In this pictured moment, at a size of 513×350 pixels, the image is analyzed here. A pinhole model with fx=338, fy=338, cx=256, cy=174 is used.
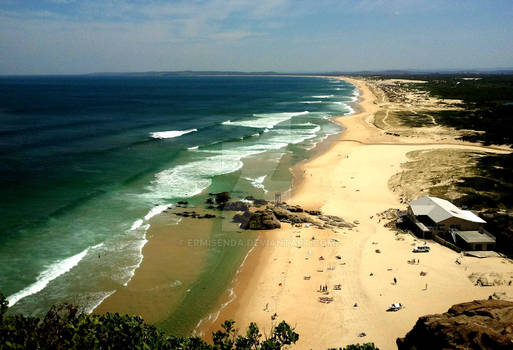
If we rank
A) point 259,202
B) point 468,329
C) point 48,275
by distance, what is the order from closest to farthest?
point 468,329, point 48,275, point 259,202

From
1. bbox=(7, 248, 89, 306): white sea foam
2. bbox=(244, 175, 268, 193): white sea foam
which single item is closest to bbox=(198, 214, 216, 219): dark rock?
bbox=(244, 175, 268, 193): white sea foam

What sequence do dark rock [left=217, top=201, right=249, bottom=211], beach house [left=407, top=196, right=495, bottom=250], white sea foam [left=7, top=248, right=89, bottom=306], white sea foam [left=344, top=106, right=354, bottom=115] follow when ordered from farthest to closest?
white sea foam [left=344, top=106, right=354, bottom=115] < dark rock [left=217, top=201, right=249, bottom=211] < beach house [left=407, top=196, right=495, bottom=250] < white sea foam [left=7, top=248, right=89, bottom=306]

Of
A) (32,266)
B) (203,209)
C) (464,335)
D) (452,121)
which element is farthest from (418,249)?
(452,121)

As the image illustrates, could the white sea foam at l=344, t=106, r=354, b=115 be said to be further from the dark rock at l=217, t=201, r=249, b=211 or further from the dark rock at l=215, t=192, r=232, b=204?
the dark rock at l=215, t=192, r=232, b=204

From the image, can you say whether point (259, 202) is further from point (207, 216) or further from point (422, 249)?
point (422, 249)

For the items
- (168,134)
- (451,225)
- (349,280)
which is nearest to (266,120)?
(168,134)

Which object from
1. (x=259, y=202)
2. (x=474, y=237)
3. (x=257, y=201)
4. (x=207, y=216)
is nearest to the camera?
(x=474, y=237)

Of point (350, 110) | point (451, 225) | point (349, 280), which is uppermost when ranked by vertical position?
point (350, 110)
